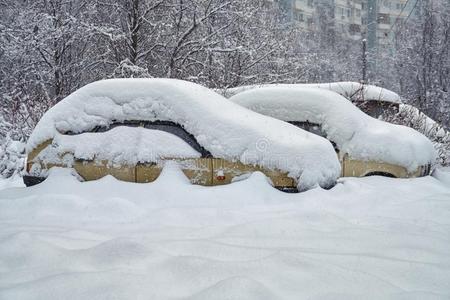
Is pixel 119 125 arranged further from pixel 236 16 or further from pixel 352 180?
pixel 236 16

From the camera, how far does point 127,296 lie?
2.22 m

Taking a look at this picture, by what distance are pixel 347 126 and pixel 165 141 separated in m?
3.07

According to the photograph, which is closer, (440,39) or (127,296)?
(127,296)

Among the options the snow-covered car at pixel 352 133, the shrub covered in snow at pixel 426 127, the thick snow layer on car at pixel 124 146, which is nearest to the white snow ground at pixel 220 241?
the thick snow layer on car at pixel 124 146

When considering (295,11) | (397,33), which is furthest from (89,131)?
(295,11)

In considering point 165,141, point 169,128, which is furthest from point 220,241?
point 169,128

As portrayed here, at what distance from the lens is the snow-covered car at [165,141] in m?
A: 4.70

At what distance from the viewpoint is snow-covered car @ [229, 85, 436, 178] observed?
19.4 ft

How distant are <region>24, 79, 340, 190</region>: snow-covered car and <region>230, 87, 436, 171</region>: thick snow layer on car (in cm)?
112

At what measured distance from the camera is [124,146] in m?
4.81

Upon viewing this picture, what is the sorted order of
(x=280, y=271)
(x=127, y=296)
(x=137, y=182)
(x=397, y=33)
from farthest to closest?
1. (x=397, y=33)
2. (x=137, y=182)
3. (x=280, y=271)
4. (x=127, y=296)

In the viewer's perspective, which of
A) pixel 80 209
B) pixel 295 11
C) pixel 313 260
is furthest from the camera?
pixel 295 11

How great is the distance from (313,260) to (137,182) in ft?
9.01

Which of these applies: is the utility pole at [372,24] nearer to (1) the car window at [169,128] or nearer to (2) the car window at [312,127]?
(2) the car window at [312,127]
